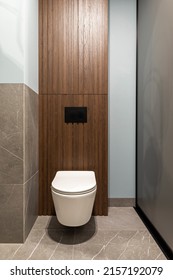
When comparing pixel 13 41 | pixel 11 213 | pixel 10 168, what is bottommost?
pixel 11 213

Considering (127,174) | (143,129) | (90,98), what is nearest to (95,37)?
(90,98)

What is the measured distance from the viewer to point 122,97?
2162mm

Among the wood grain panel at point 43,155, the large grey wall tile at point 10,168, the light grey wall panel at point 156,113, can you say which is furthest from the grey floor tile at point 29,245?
the light grey wall panel at point 156,113

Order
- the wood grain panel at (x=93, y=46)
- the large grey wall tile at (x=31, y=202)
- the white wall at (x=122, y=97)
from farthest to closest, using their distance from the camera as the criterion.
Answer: the white wall at (x=122, y=97), the wood grain panel at (x=93, y=46), the large grey wall tile at (x=31, y=202)

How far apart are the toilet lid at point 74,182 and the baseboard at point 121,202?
0.64 meters

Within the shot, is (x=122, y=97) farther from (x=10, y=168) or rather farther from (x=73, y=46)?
(x=10, y=168)

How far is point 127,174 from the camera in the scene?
7.22 ft

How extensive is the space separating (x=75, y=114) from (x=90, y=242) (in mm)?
1202

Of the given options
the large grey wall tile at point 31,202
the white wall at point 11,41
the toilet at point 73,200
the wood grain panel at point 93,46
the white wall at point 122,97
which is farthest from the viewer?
the white wall at point 122,97

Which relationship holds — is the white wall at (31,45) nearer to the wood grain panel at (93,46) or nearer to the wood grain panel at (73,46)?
the wood grain panel at (73,46)

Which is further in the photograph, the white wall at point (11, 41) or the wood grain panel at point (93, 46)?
the wood grain panel at point (93, 46)

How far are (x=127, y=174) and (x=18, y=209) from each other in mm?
1258

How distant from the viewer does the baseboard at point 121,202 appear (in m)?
2.21

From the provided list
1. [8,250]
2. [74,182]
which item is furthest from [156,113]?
[8,250]
